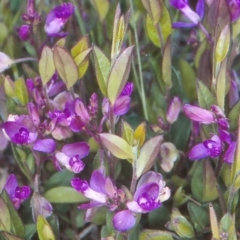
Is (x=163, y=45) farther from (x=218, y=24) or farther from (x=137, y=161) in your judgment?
(x=137, y=161)

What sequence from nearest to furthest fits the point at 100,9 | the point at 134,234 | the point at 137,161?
the point at 137,161, the point at 134,234, the point at 100,9

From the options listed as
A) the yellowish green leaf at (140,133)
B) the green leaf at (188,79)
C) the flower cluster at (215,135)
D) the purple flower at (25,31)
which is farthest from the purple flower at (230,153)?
the purple flower at (25,31)

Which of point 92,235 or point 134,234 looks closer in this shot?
point 134,234

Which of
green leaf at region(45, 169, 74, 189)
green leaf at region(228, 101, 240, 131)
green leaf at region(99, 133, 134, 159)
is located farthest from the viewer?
green leaf at region(45, 169, 74, 189)

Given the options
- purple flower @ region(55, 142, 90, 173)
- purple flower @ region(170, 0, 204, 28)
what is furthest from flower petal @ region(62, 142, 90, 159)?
purple flower @ region(170, 0, 204, 28)

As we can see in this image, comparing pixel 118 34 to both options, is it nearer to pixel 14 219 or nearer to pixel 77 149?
pixel 77 149

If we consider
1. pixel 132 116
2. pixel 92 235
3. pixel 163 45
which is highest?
pixel 163 45

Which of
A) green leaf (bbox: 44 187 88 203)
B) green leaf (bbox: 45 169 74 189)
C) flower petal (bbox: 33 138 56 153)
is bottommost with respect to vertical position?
green leaf (bbox: 45 169 74 189)

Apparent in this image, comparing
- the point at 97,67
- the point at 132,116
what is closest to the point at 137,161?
the point at 97,67

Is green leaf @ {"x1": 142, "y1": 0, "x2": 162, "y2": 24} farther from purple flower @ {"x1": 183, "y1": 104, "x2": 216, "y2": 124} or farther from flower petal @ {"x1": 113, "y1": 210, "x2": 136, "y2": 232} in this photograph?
flower petal @ {"x1": 113, "y1": 210, "x2": 136, "y2": 232}
